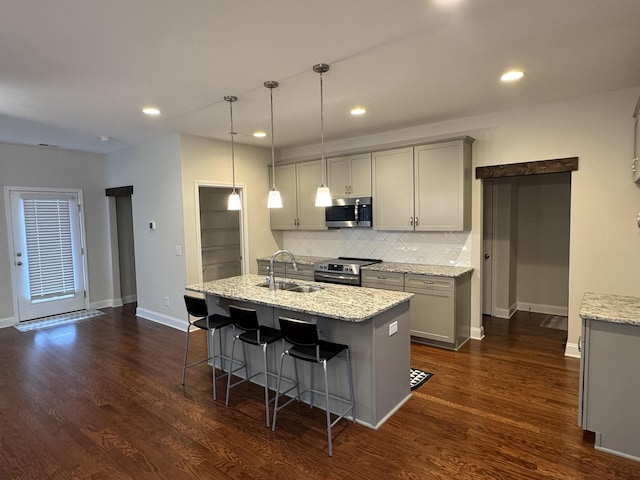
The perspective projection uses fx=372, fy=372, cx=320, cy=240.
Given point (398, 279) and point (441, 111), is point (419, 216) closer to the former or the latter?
point (398, 279)

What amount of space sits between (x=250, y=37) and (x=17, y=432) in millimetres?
3261

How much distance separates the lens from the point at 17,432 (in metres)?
2.75

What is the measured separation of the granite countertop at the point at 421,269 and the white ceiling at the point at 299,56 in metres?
1.76

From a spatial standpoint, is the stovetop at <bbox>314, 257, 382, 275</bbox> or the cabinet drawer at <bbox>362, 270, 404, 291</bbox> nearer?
the cabinet drawer at <bbox>362, 270, 404, 291</bbox>

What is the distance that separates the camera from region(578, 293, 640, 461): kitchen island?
2.24m

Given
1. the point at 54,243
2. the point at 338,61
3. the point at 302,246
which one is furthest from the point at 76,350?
the point at 338,61

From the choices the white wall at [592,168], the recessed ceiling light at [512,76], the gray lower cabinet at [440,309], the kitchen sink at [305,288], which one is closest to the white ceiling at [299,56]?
the recessed ceiling light at [512,76]

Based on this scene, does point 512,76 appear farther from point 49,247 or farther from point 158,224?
point 49,247

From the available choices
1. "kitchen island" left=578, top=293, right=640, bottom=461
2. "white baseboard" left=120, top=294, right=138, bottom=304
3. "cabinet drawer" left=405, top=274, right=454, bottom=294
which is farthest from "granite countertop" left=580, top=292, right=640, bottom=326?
"white baseboard" left=120, top=294, right=138, bottom=304

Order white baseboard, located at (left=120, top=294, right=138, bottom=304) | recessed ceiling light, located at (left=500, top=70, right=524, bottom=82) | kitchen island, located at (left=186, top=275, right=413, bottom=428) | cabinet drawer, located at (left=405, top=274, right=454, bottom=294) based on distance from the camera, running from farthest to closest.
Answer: white baseboard, located at (left=120, top=294, right=138, bottom=304), cabinet drawer, located at (left=405, top=274, right=454, bottom=294), recessed ceiling light, located at (left=500, top=70, right=524, bottom=82), kitchen island, located at (left=186, top=275, right=413, bottom=428)

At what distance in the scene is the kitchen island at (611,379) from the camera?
88.4 inches

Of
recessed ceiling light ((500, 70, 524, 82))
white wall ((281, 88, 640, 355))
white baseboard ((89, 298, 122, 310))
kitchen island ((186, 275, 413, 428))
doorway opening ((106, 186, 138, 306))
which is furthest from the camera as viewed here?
doorway opening ((106, 186, 138, 306))

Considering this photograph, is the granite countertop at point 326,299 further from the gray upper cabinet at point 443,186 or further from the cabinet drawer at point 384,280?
the gray upper cabinet at point 443,186

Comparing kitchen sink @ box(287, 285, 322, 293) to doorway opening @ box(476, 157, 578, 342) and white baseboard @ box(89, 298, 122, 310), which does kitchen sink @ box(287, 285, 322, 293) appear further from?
white baseboard @ box(89, 298, 122, 310)
